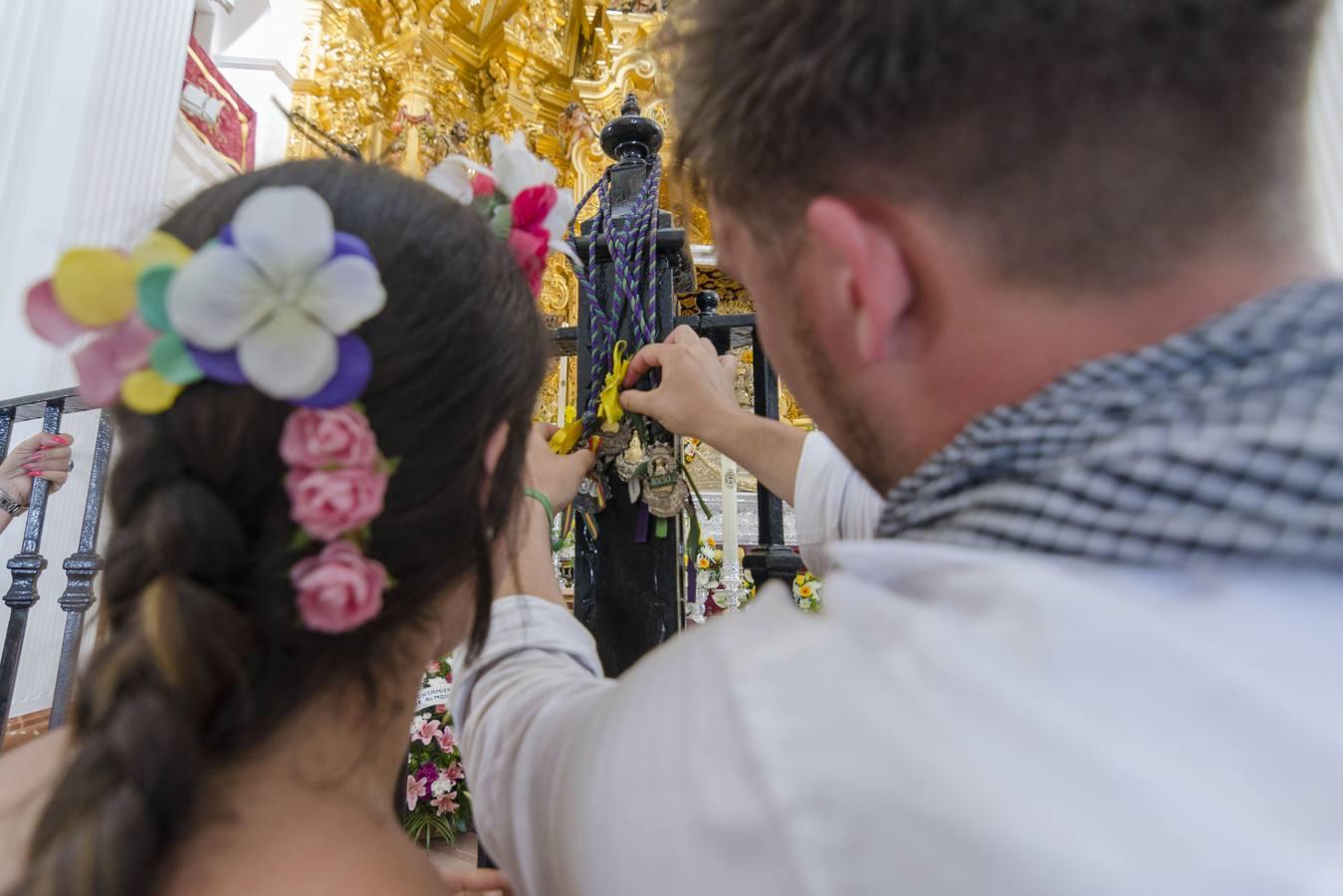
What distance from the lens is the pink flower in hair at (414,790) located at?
174 cm

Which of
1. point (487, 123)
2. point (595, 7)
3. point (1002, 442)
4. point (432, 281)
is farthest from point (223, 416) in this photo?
point (595, 7)

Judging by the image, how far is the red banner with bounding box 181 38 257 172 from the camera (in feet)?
11.5

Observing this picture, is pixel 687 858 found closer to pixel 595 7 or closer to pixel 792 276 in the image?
pixel 792 276

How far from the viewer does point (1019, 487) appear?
1.14ft

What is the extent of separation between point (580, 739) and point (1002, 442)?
0.98 feet

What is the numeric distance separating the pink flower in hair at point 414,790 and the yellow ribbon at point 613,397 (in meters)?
1.38

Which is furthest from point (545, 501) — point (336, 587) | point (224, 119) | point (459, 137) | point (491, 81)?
point (491, 81)

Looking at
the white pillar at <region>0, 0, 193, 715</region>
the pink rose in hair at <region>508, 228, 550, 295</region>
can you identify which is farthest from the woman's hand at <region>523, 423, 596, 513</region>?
the white pillar at <region>0, 0, 193, 715</region>

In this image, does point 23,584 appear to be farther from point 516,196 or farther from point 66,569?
point 516,196

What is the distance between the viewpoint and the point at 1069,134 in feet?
1.18

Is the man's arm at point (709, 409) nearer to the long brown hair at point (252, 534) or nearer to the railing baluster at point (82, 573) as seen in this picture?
the long brown hair at point (252, 534)

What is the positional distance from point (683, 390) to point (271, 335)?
0.51m

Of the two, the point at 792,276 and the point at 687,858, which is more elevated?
the point at 792,276

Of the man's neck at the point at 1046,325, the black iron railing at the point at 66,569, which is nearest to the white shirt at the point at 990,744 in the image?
the man's neck at the point at 1046,325
